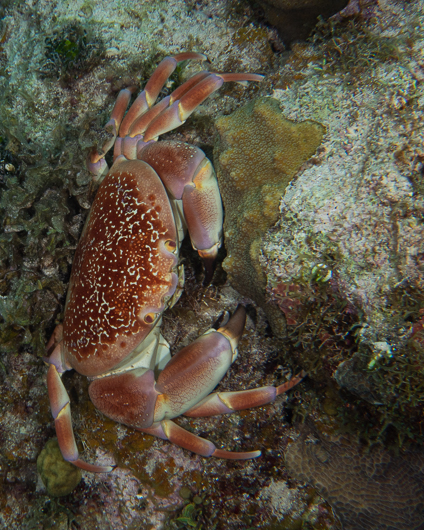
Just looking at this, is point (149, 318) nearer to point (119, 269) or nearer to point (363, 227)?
point (119, 269)

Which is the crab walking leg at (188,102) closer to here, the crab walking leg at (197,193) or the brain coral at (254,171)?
the crab walking leg at (197,193)

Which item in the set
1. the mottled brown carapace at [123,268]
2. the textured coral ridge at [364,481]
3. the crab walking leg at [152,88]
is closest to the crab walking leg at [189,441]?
the textured coral ridge at [364,481]

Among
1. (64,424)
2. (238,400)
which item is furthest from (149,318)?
(64,424)

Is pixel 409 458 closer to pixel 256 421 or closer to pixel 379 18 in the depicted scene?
pixel 256 421

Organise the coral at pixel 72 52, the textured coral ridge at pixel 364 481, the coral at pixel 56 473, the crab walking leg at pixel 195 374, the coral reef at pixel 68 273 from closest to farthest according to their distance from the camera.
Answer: the textured coral ridge at pixel 364 481 < the crab walking leg at pixel 195 374 < the coral reef at pixel 68 273 < the coral at pixel 56 473 < the coral at pixel 72 52

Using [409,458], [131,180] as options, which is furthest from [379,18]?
[409,458]

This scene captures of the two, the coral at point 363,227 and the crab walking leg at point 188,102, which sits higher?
the crab walking leg at point 188,102

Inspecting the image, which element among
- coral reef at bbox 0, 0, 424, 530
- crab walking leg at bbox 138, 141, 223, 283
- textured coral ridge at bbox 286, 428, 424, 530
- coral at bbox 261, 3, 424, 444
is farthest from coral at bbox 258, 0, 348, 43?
textured coral ridge at bbox 286, 428, 424, 530

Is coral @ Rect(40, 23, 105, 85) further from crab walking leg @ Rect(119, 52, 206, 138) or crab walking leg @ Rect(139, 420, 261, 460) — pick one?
crab walking leg @ Rect(139, 420, 261, 460)
